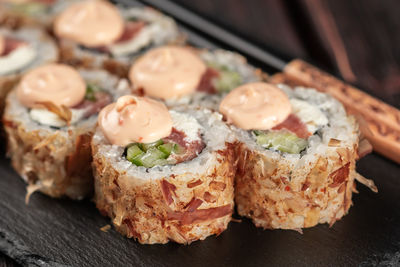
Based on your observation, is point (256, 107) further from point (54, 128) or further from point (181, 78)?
point (54, 128)

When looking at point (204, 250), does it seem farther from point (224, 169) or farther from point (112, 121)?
point (112, 121)

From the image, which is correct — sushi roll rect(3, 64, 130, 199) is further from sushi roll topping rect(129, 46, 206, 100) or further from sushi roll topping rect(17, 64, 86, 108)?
sushi roll topping rect(129, 46, 206, 100)

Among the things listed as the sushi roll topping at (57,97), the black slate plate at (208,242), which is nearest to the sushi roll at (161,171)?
the black slate plate at (208,242)

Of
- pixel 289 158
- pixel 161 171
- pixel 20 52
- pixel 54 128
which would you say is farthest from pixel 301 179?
pixel 20 52

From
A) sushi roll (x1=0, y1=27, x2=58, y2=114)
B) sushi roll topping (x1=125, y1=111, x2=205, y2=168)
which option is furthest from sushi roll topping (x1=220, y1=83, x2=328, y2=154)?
sushi roll (x1=0, y1=27, x2=58, y2=114)

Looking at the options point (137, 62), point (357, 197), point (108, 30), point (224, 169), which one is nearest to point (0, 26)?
point (108, 30)

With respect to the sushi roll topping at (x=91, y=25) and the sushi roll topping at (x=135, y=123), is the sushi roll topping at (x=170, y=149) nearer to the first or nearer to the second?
the sushi roll topping at (x=135, y=123)

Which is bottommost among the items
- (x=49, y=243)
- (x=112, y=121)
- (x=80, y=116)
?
(x=49, y=243)
